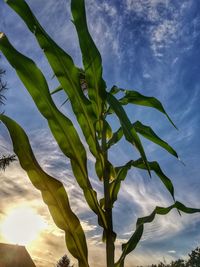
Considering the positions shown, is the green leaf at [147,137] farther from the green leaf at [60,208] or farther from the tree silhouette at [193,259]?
the tree silhouette at [193,259]

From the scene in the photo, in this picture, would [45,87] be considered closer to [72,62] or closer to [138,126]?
[72,62]

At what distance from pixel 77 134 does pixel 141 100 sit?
15.7 inches

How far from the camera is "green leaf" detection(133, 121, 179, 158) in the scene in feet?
4.22

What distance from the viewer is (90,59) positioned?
3.91 feet

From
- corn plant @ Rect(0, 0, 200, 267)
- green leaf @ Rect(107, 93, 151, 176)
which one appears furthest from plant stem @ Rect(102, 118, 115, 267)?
green leaf @ Rect(107, 93, 151, 176)

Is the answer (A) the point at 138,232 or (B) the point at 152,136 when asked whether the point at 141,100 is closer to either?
(B) the point at 152,136

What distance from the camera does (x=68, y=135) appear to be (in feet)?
3.62

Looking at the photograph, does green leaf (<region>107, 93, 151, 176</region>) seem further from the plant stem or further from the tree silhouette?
the tree silhouette

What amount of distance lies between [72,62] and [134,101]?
384 mm

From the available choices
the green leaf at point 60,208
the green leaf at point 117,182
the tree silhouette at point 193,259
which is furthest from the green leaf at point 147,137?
the tree silhouette at point 193,259

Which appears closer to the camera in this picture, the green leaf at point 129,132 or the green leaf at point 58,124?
the green leaf at point 129,132

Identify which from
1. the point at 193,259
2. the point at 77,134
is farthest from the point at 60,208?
the point at 193,259

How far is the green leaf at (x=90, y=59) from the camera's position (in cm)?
112

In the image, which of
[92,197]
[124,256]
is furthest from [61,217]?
[124,256]
